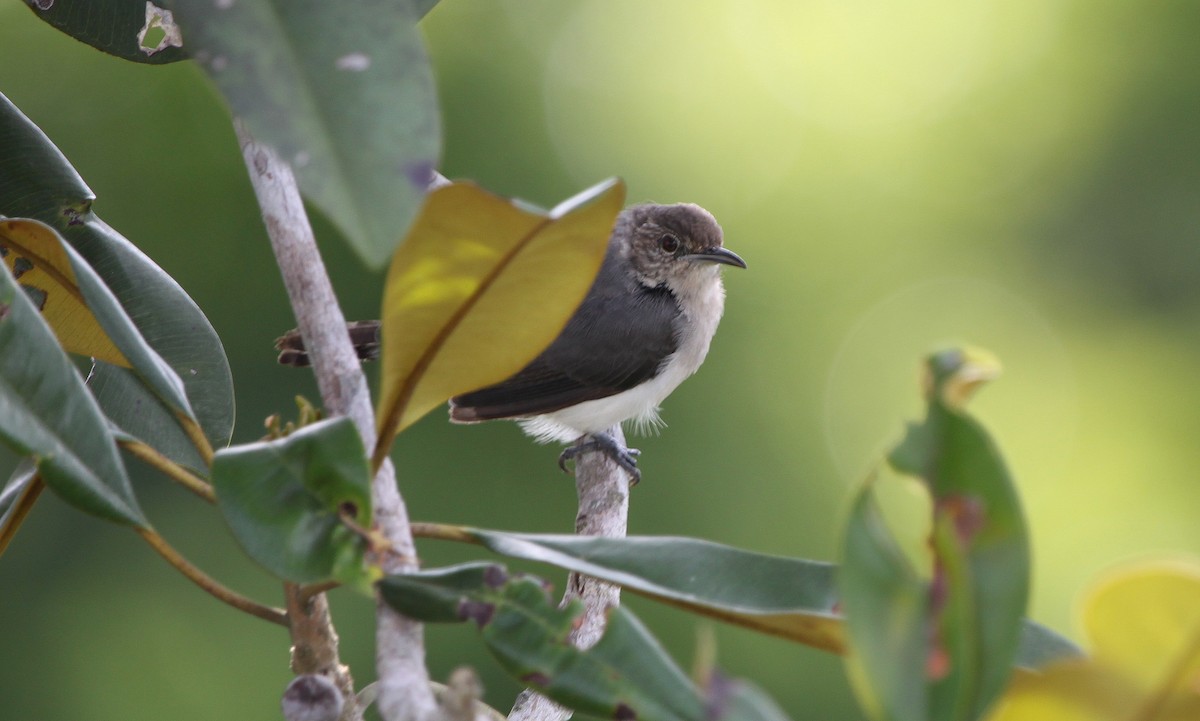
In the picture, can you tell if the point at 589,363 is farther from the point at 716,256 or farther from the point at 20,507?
the point at 20,507

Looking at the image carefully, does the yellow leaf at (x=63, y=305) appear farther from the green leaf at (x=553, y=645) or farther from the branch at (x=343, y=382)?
the green leaf at (x=553, y=645)

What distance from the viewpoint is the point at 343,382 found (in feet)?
3.85

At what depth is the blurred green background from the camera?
6297mm

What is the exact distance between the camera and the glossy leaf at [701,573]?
114 centimetres

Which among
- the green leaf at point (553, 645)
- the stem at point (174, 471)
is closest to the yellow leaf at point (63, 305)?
the stem at point (174, 471)

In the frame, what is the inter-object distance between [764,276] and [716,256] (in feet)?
13.0

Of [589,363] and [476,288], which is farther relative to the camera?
[589,363]

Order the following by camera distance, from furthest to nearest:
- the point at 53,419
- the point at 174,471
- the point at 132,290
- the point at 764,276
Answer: the point at 764,276 < the point at 132,290 < the point at 174,471 < the point at 53,419

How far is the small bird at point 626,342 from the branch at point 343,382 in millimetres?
1978

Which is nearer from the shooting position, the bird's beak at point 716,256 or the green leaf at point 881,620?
the green leaf at point 881,620

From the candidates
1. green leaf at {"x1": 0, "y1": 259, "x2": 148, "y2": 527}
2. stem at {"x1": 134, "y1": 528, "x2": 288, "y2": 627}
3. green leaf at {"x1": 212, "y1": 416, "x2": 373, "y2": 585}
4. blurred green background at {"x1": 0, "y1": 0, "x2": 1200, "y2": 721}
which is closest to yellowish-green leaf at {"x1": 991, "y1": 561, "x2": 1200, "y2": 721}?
green leaf at {"x1": 212, "y1": 416, "x2": 373, "y2": 585}

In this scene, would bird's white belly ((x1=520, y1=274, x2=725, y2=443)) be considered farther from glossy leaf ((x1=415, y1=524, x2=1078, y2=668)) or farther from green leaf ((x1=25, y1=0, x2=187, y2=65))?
glossy leaf ((x1=415, y1=524, x2=1078, y2=668))

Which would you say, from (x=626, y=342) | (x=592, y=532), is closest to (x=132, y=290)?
(x=592, y=532)

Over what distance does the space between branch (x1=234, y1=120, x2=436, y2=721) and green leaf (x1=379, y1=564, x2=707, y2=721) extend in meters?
0.04
